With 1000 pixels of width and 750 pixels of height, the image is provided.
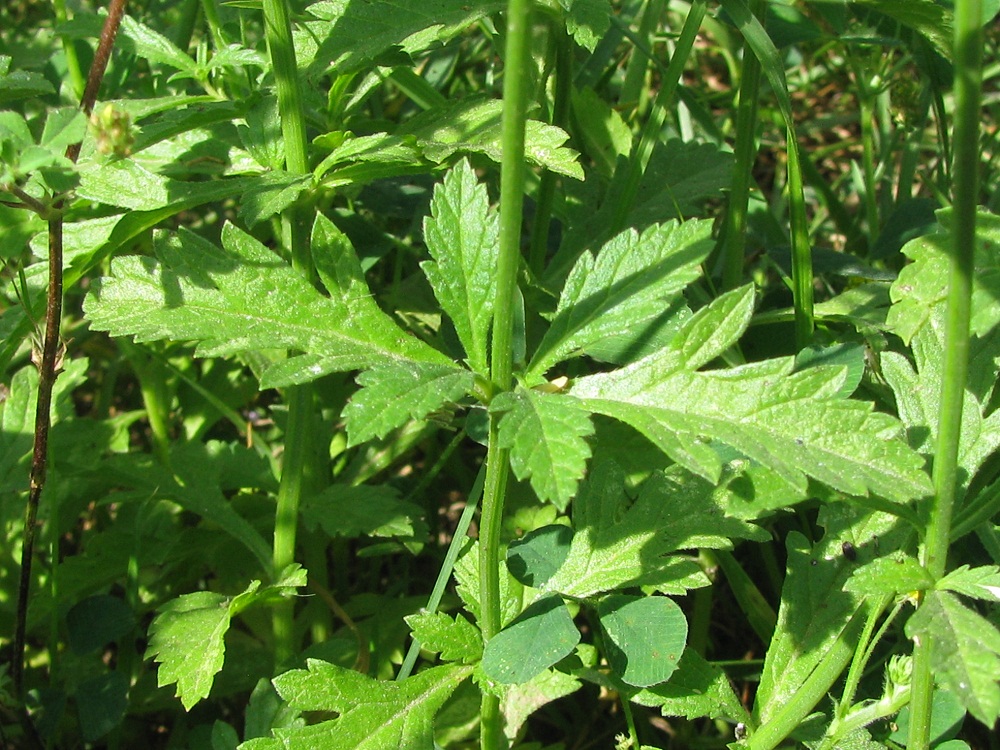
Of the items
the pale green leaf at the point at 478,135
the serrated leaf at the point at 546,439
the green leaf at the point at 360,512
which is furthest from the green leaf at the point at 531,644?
the pale green leaf at the point at 478,135

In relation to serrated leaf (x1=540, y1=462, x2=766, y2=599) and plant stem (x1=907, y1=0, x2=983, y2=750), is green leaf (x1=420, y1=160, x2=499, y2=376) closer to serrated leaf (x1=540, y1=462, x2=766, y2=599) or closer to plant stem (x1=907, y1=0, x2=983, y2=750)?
serrated leaf (x1=540, y1=462, x2=766, y2=599)

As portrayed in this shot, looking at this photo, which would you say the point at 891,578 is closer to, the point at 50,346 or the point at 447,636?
the point at 447,636

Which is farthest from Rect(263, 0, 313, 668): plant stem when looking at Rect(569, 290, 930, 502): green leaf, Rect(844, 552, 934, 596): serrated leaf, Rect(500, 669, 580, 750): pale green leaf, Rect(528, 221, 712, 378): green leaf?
Rect(844, 552, 934, 596): serrated leaf

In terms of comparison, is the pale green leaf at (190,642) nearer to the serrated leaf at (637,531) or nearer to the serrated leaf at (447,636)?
the serrated leaf at (447,636)

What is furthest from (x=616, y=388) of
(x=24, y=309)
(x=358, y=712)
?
(x=24, y=309)

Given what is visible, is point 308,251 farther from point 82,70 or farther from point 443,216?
point 82,70
